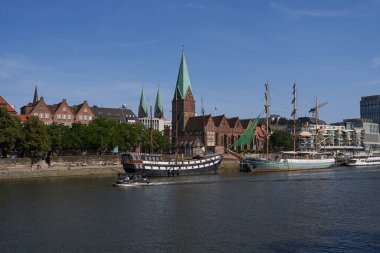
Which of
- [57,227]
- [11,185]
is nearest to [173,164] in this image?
[11,185]

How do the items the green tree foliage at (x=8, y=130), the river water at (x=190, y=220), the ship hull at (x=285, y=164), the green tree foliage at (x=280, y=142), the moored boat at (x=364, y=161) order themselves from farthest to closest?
the green tree foliage at (x=280, y=142) < the moored boat at (x=364, y=161) < the ship hull at (x=285, y=164) < the green tree foliage at (x=8, y=130) < the river water at (x=190, y=220)

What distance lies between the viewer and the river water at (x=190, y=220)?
35.4 meters

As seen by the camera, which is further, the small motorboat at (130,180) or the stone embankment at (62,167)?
the stone embankment at (62,167)

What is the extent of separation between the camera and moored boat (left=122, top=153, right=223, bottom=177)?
9762 centimetres

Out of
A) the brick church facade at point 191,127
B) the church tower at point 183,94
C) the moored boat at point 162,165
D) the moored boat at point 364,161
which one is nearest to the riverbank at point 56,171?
the moored boat at point 162,165

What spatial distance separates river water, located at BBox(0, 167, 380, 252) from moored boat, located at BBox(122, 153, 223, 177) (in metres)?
25.6

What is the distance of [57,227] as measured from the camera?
4253 cm

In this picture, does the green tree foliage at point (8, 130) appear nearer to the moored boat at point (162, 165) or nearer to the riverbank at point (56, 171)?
the riverbank at point (56, 171)

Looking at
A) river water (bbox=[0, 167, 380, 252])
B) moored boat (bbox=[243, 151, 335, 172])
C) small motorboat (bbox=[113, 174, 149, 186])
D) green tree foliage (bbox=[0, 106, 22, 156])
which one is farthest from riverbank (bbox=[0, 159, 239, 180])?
moored boat (bbox=[243, 151, 335, 172])

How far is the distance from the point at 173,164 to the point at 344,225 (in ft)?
213

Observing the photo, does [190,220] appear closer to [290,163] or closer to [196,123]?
[290,163]

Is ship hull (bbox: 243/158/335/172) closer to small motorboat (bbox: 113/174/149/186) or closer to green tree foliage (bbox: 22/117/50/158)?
small motorboat (bbox: 113/174/149/186)

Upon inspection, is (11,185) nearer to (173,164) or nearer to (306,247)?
(173,164)

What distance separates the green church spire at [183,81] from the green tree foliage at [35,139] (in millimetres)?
89469
